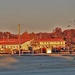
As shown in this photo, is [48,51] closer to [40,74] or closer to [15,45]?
[15,45]

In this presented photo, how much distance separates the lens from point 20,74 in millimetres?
23672

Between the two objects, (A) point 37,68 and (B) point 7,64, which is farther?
(B) point 7,64

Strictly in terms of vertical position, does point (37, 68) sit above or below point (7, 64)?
below

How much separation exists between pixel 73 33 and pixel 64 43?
2611cm

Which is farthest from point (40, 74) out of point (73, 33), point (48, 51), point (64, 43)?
point (73, 33)

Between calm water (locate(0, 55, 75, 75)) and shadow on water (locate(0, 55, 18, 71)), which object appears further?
shadow on water (locate(0, 55, 18, 71))

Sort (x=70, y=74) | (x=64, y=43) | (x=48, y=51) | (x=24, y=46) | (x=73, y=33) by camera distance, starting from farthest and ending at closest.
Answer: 1. (x=73, y=33)
2. (x=64, y=43)
3. (x=24, y=46)
4. (x=48, y=51)
5. (x=70, y=74)

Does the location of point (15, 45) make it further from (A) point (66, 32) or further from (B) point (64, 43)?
(A) point (66, 32)

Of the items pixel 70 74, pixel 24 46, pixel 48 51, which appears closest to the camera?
pixel 70 74

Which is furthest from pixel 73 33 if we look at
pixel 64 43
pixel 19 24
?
pixel 19 24

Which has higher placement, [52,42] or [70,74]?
[52,42]

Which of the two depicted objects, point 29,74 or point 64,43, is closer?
point 29,74

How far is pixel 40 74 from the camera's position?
76.6 feet

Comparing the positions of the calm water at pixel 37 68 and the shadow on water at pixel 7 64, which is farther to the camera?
the shadow on water at pixel 7 64
